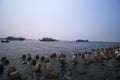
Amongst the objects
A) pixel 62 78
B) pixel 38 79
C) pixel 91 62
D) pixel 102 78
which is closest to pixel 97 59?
pixel 91 62

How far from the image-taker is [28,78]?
62.7 ft

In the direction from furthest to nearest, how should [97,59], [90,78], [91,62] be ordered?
[97,59]
[91,62]
[90,78]

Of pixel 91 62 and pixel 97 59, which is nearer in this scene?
pixel 91 62

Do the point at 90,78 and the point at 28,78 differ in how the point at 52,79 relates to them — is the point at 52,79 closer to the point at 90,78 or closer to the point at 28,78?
the point at 28,78

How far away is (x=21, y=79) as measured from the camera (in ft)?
59.8

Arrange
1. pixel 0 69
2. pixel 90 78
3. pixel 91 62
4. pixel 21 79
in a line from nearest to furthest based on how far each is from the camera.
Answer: pixel 21 79
pixel 90 78
pixel 0 69
pixel 91 62

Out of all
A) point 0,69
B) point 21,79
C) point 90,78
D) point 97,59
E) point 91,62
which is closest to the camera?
point 21,79

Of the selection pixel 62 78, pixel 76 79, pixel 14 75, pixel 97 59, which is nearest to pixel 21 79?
pixel 14 75

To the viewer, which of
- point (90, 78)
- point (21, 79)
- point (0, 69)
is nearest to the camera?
point (21, 79)

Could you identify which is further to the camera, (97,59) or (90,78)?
(97,59)

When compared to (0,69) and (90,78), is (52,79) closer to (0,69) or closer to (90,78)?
(90,78)

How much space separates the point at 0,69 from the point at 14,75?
5732mm

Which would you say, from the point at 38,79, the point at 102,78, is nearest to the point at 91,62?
the point at 102,78

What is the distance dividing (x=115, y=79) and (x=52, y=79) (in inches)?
364
